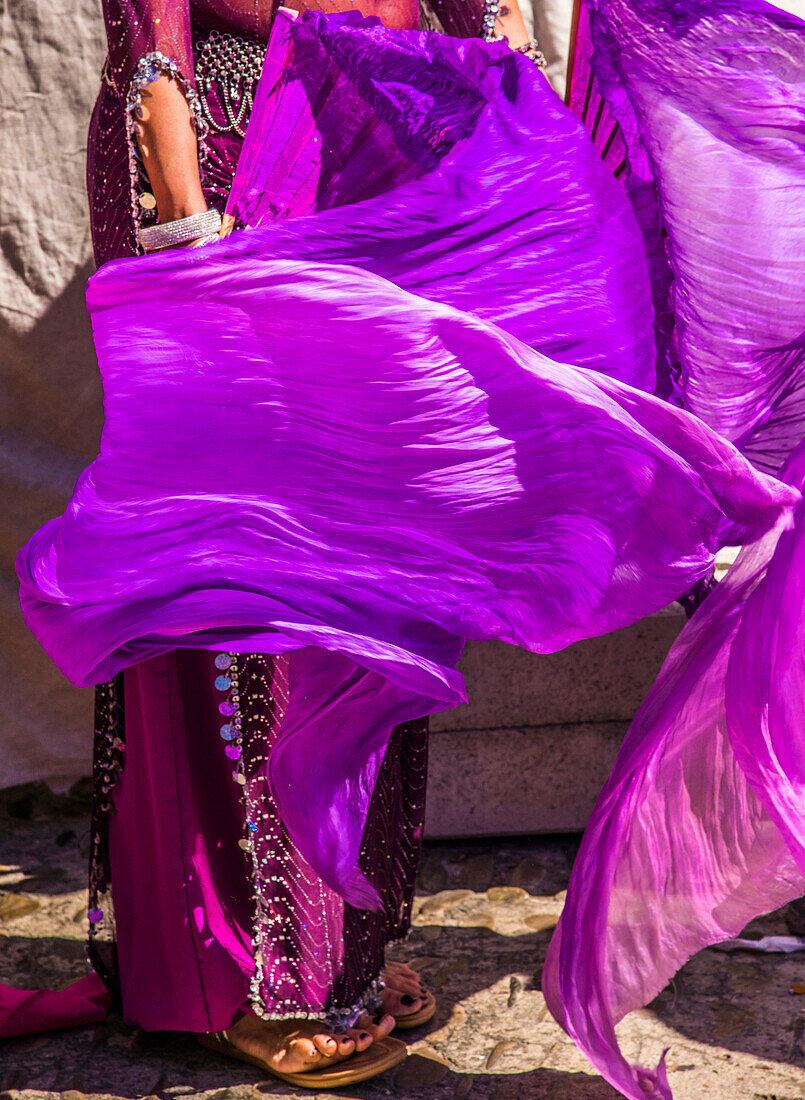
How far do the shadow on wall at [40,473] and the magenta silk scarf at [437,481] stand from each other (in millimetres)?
1001

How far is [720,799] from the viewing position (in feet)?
3.62

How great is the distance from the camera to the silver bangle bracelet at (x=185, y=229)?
1.19m

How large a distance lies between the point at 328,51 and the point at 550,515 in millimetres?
Result: 532

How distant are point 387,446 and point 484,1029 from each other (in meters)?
0.88

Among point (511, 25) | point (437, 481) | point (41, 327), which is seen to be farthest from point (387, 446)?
point (41, 327)

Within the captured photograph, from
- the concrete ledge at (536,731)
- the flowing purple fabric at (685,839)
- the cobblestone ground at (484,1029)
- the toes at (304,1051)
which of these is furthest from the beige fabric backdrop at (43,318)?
the flowing purple fabric at (685,839)

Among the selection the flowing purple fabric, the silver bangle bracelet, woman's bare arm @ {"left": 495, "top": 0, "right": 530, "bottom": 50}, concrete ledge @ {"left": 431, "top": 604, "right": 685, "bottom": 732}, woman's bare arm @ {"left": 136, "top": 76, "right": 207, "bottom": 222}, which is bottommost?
concrete ledge @ {"left": 431, "top": 604, "right": 685, "bottom": 732}

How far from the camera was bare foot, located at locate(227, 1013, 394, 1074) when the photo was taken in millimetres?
1423

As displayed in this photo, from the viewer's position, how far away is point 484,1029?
1567 mm

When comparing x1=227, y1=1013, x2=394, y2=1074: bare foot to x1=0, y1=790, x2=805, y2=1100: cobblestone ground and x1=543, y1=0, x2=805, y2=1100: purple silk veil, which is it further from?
x1=543, y1=0, x2=805, y2=1100: purple silk veil

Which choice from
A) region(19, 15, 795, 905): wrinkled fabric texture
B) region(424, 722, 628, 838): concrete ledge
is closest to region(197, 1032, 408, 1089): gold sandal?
region(19, 15, 795, 905): wrinkled fabric texture

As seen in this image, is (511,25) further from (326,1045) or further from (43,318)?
(326,1045)

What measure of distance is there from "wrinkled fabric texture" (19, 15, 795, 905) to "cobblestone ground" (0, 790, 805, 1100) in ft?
1.44

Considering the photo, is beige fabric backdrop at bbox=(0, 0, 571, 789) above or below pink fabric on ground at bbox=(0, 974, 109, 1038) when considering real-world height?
above
